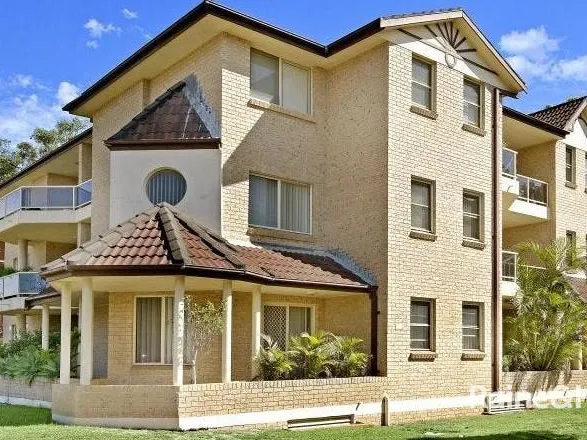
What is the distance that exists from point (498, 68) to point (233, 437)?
49.8 ft

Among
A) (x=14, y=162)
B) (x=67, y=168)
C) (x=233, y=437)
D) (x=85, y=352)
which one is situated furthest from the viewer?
(x=14, y=162)

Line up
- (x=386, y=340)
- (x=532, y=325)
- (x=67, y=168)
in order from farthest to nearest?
(x=67, y=168), (x=532, y=325), (x=386, y=340)

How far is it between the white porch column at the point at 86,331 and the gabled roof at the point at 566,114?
21.2 m

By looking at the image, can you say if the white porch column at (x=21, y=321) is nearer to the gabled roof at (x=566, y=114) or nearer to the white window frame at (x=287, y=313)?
the white window frame at (x=287, y=313)

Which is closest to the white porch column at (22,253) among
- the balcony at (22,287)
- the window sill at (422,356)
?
the balcony at (22,287)

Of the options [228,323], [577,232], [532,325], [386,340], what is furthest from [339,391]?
[577,232]

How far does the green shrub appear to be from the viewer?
17359 millimetres

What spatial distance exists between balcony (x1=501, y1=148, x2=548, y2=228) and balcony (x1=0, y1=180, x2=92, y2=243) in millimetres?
15441

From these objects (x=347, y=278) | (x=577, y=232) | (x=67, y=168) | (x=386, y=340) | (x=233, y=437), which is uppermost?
(x=67, y=168)

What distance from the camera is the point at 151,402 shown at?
49.4 feet

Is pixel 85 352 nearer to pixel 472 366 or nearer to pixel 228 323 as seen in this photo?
pixel 228 323

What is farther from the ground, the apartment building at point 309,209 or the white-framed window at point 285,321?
the apartment building at point 309,209

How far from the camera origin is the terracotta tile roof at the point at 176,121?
19.5 m

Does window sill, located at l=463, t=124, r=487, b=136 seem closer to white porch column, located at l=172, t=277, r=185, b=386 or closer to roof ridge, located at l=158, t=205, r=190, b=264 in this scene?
roof ridge, located at l=158, t=205, r=190, b=264
